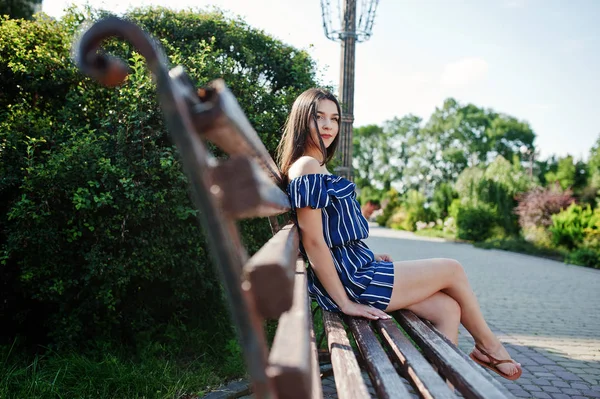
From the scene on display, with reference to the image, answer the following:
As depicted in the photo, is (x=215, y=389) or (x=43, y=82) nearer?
(x=215, y=389)

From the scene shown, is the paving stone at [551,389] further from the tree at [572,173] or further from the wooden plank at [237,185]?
the tree at [572,173]

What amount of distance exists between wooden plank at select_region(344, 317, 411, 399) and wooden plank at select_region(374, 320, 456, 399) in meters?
0.06

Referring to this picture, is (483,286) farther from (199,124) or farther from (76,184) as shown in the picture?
(199,124)

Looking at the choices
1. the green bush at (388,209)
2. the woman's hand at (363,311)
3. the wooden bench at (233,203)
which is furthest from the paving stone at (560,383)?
the green bush at (388,209)

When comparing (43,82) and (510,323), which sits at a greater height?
(43,82)

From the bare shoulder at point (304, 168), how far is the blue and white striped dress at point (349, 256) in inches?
1.9

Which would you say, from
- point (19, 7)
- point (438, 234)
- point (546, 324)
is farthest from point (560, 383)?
point (438, 234)

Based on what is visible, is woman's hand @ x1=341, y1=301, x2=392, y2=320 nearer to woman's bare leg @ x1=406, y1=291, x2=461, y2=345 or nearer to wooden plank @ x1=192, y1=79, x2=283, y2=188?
woman's bare leg @ x1=406, y1=291, x2=461, y2=345

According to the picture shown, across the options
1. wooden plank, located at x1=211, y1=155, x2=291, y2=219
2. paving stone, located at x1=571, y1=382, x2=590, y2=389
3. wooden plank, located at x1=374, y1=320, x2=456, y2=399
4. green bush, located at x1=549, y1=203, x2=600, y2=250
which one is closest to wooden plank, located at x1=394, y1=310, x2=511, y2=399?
wooden plank, located at x1=374, y1=320, x2=456, y2=399

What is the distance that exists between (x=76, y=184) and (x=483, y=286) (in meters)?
7.26

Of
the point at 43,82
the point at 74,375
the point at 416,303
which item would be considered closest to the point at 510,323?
the point at 416,303

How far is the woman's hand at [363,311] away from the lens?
2.17m

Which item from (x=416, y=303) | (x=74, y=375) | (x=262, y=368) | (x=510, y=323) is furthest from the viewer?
(x=510, y=323)

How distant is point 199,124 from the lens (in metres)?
0.90
